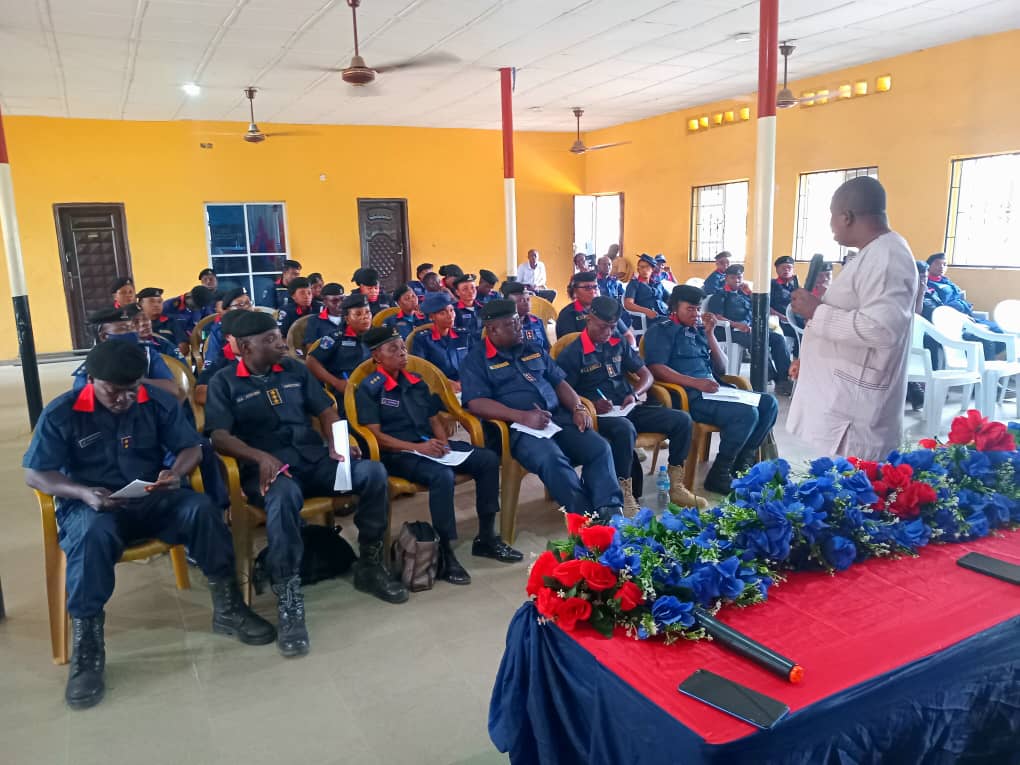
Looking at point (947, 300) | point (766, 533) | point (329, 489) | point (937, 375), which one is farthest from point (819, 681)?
point (947, 300)

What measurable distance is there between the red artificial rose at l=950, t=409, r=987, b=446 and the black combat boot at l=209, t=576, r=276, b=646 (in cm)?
258

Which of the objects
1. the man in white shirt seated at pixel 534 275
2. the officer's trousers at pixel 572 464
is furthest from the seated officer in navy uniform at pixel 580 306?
the man in white shirt seated at pixel 534 275

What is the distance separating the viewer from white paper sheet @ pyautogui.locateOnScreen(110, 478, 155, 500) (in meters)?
2.64

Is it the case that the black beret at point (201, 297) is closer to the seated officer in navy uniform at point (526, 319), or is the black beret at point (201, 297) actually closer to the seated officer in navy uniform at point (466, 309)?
Answer: the seated officer in navy uniform at point (466, 309)

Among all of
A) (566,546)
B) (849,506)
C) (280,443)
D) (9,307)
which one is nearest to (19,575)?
(280,443)

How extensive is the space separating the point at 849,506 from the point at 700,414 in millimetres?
2592

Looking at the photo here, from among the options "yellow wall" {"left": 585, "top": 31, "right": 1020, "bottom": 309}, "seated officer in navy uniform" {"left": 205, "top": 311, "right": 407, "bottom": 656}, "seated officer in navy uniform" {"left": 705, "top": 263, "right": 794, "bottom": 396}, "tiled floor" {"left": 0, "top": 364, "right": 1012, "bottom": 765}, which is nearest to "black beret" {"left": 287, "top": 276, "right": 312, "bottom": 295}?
"seated officer in navy uniform" {"left": 205, "top": 311, "right": 407, "bottom": 656}

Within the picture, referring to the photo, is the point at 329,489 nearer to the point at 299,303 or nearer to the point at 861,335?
the point at 861,335

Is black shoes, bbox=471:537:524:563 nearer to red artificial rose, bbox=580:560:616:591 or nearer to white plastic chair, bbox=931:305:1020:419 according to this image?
red artificial rose, bbox=580:560:616:591

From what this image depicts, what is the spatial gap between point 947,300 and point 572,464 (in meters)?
5.01

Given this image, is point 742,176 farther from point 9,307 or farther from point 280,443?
point 9,307

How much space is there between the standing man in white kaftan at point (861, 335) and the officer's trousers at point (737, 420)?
1.72 meters

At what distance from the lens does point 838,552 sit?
1758 millimetres

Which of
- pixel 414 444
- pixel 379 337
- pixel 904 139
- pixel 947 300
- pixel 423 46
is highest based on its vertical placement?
pixel 423 46
